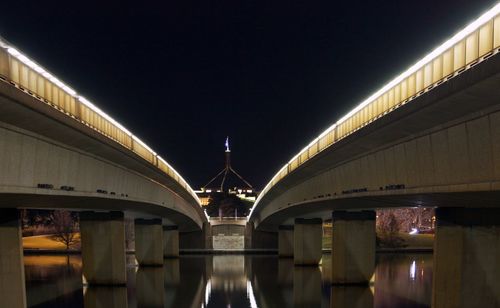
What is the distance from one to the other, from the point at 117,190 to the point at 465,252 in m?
19.4

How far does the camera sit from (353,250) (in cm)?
4600

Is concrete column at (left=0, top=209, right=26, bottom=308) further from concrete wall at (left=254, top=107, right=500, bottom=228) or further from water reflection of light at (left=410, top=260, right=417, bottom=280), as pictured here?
water reflection of light at (left=410, top=260, right=417, bottom=280)

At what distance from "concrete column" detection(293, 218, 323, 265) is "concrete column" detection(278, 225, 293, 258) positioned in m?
16.2

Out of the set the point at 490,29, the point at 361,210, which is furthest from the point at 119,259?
the point at 490,29

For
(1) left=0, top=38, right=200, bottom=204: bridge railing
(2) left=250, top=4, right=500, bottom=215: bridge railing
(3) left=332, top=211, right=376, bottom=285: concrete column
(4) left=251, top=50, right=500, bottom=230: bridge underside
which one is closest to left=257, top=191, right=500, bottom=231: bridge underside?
(4) left=251, top=50, right=500, bottom=230: bridge underside

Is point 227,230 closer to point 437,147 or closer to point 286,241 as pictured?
point 286,241

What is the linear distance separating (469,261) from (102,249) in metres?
30.9

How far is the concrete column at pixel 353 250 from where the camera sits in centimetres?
4591

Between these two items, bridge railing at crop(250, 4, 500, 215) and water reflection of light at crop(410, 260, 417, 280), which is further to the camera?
water reflection of light at crop(410, 260, 417, 280)

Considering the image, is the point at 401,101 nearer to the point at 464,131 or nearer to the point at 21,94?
the point at 464,131

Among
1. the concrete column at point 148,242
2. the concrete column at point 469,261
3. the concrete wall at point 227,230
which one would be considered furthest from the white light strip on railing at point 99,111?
the concrete wall at point 227,230

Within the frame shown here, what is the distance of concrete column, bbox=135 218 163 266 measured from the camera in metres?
67.7

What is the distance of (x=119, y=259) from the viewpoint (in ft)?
150

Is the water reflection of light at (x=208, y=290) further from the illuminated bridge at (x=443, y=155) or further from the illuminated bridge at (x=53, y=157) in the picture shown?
the illuminated bridge at (x=443, y=155)
